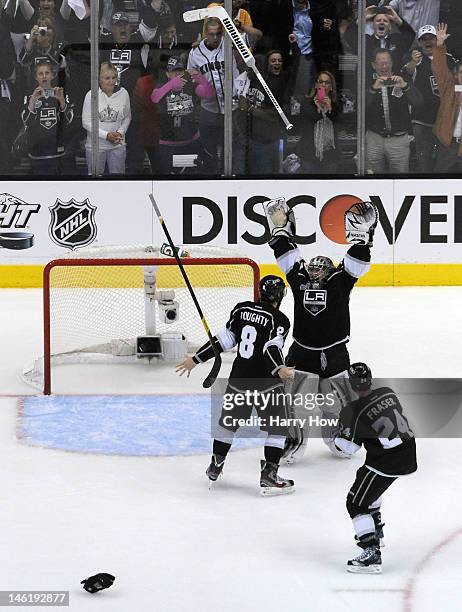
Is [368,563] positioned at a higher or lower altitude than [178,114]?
lower

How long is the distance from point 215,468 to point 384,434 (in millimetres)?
1183

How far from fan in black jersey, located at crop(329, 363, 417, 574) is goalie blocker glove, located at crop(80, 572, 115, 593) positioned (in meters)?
0.79

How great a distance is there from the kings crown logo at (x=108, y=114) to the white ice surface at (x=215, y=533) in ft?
14.5

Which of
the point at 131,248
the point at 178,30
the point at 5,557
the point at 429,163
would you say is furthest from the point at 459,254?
the point at 5,557

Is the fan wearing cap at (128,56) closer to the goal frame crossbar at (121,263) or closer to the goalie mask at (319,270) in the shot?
the goal frame crossbar at (121,263)

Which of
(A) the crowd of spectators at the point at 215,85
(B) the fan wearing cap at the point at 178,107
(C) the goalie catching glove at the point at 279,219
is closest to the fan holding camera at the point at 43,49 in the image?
(A) the crowd of spectators at the point at 215,85

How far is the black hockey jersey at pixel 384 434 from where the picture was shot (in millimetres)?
4254

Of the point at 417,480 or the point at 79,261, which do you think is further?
the point at 79,261

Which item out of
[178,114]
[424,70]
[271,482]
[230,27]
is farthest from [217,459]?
[424,70]

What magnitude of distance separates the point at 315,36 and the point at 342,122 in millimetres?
728

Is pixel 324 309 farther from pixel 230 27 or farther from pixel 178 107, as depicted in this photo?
pixel 178 107

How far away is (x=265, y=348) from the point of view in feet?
17.0

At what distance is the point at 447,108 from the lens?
10.8 metres

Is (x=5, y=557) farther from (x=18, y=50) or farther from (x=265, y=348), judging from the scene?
(x=18, y=50)
